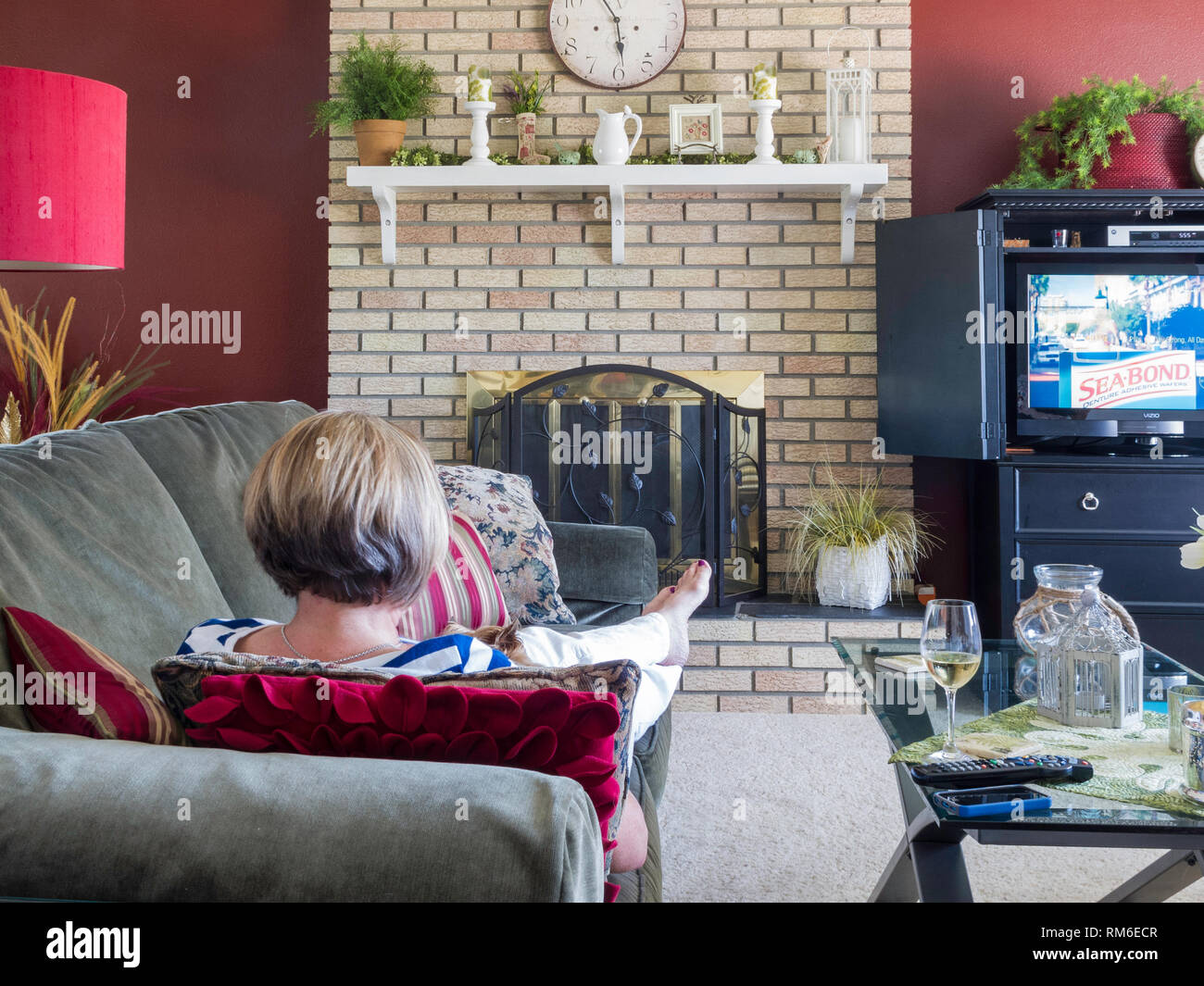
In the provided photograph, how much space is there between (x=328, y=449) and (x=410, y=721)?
0.32 metres

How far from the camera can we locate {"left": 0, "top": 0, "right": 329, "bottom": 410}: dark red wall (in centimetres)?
372

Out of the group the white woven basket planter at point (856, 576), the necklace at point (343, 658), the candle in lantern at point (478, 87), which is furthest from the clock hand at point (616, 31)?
the necklace at point (343, 658)

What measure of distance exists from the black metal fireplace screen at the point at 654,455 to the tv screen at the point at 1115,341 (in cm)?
95

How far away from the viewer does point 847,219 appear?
3.54 m

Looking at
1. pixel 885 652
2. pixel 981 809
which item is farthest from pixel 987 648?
pixel 981 809

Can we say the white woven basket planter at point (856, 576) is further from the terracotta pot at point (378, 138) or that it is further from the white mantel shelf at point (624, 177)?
the terracotta pot at point (378, 138)

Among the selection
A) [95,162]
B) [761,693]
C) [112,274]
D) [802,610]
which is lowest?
[761,693]

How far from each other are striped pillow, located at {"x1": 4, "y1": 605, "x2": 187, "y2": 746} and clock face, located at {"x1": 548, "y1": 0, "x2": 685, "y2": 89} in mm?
3092

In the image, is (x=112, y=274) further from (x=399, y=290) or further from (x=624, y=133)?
(x=624, y=133)

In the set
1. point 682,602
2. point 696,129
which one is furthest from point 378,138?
point 682,602

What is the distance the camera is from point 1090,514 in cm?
325

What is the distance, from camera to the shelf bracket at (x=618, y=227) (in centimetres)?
349

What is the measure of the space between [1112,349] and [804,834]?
6.90 feet

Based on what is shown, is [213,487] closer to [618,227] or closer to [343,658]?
[343,658]
